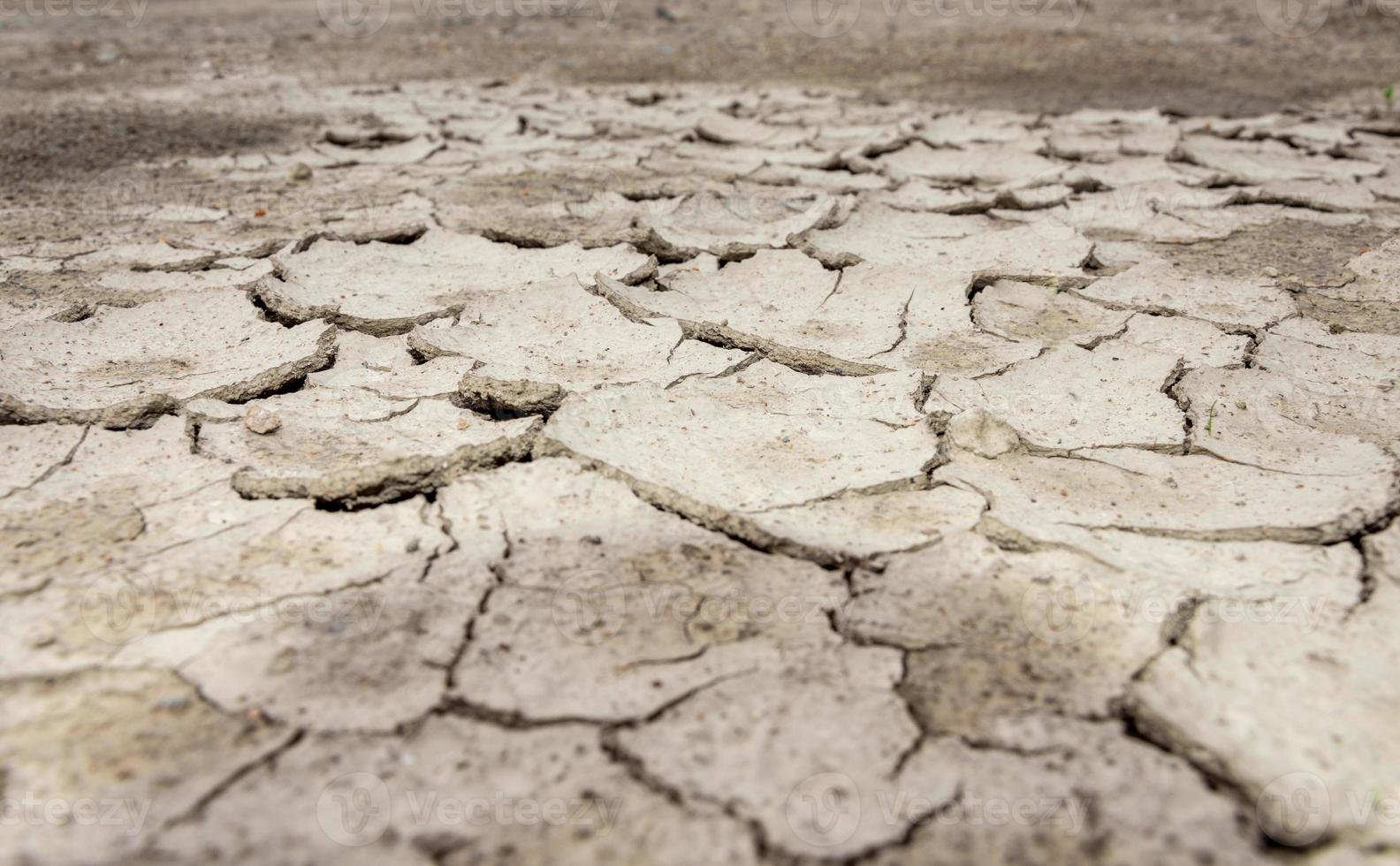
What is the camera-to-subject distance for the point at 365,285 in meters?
2.41

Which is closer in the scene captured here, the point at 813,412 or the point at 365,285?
the point at 813,412

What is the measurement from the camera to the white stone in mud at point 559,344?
1990 millimetres

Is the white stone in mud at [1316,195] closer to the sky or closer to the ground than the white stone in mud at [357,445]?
closer to the sky

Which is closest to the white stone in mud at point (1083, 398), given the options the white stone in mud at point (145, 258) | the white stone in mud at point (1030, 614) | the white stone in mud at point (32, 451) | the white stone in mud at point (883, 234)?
the white stone in mud at point (1030, 614)

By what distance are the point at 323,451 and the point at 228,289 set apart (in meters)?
0.89

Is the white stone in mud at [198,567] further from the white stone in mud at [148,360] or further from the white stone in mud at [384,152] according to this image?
the white stone in mud at [384,152]

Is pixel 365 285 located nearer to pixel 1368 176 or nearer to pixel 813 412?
pixel 813 412

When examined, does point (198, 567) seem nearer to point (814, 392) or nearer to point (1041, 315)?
point (814, 392)

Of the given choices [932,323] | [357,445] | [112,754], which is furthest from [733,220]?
[112,754]

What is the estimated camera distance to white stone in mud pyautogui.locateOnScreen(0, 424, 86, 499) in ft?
5.28

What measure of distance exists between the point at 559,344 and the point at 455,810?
1.24 meters

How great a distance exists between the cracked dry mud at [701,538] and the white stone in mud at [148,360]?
12 mm

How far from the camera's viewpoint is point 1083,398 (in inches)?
76.6

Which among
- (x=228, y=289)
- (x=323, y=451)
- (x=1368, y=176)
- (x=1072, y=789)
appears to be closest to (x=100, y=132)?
(x=228, y=289)
